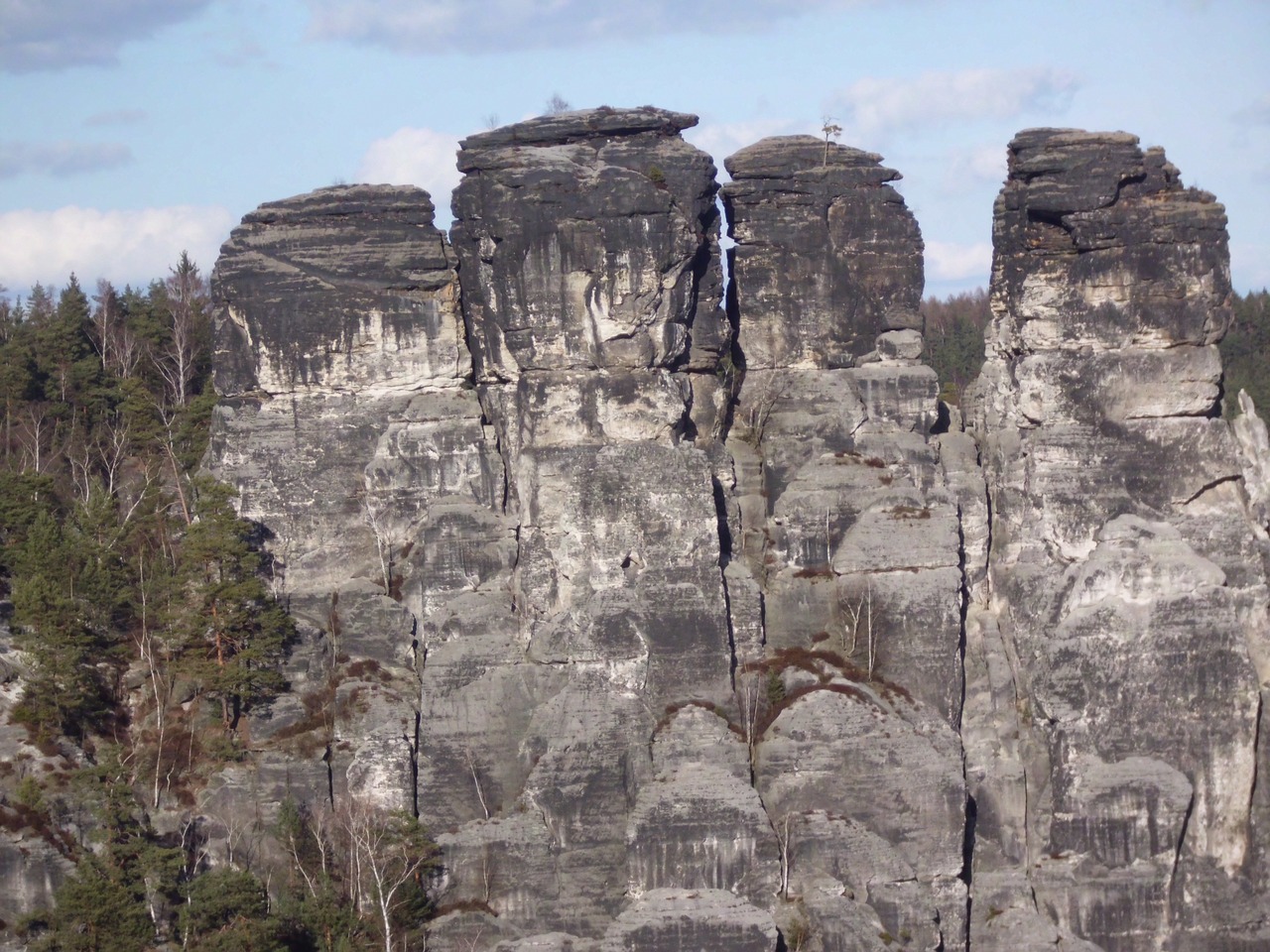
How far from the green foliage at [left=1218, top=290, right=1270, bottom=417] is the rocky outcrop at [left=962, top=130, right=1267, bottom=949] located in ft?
104

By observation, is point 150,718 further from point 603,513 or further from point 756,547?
point 756,547

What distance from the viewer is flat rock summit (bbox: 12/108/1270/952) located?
47.4 m

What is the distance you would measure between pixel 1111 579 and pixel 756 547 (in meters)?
7.91

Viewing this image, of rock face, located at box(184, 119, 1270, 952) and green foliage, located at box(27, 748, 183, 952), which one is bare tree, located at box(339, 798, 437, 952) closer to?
rock face, located at box(184, 119, 1270, 952)

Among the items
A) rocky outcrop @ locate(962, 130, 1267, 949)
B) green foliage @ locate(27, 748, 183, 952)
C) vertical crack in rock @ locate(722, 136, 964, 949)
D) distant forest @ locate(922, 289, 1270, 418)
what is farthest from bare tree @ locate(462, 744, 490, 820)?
distant forest @ locate(922, 289, 1270, 418)

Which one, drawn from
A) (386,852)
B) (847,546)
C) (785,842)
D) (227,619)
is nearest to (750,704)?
(785,842)

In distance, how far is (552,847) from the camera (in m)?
47.2

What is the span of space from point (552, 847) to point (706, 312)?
13.0 m

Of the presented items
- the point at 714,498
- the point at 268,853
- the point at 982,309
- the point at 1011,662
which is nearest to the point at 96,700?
the point at 268,853

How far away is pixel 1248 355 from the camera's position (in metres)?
92.0

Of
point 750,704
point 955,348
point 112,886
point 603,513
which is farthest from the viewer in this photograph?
point 955,348

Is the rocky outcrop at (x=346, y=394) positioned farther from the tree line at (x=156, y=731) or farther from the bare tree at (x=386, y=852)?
the bare tree at (x=386, y=852)

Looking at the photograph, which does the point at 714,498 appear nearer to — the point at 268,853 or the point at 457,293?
the point at 457,293

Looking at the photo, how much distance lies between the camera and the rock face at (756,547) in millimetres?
47438
